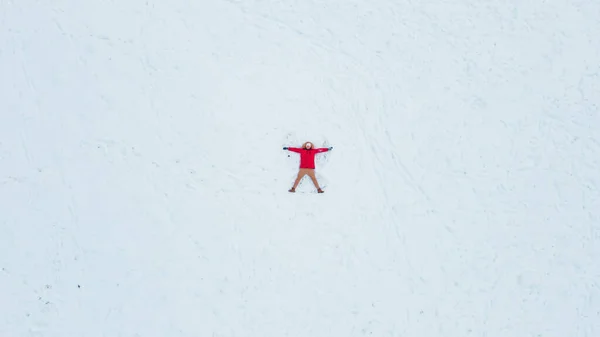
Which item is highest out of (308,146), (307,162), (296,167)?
(308,146)

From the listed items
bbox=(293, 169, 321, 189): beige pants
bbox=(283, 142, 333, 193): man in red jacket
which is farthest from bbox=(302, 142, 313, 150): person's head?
bbox=(293, 169, 321, 189): beige pants

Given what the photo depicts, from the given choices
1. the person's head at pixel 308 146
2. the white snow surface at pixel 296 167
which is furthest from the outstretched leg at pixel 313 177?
the person's head at pixel 308 146

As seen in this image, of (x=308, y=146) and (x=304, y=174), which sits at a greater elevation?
(x=308, y=146)

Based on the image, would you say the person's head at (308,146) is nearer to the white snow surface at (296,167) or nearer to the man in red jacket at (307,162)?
the man in red jacket at (307,162)

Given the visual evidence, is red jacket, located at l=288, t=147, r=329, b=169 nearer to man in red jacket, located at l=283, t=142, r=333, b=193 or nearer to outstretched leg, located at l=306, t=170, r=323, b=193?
man in red jacket, located at l=283, t=142, r=333, b=193

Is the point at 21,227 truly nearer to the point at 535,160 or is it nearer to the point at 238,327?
the point at 238,327

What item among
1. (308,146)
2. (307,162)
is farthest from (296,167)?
(308,146)

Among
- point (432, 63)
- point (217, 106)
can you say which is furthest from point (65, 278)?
point (432, 63)

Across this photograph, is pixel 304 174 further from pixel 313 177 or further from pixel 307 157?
pixel 307 157

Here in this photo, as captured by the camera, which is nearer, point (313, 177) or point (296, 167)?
point (313, 177)
